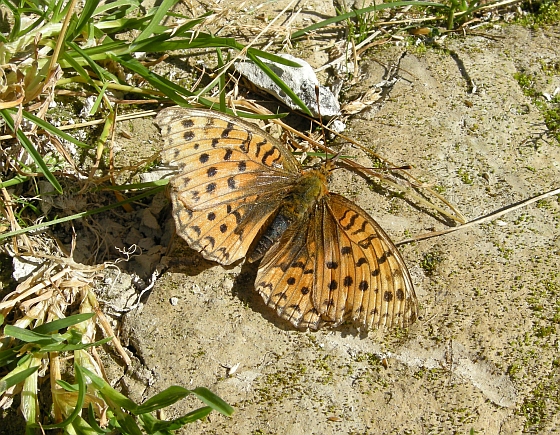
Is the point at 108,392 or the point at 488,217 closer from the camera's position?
the point at 108,392

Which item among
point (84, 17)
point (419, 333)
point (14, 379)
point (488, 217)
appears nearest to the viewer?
point (14, 379)

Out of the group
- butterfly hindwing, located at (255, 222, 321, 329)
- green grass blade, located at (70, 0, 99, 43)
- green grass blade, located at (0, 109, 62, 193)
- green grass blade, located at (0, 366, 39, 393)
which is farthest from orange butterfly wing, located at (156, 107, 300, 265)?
green grass blade, located at (0, 366, 39, 393)

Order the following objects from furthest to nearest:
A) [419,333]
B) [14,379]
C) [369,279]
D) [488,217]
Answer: [488,217] < [419,333] < [369,279] < [14,379]

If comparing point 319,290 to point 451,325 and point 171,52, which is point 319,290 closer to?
point 451,325

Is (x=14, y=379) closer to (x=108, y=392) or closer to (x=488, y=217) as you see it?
(x=108, y=392)

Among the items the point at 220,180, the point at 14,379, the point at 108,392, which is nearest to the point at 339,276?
the point at 220,180

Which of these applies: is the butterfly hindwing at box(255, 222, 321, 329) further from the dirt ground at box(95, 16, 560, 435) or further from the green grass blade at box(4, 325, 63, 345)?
the green grass blade at box(4, 325, 63, 345)

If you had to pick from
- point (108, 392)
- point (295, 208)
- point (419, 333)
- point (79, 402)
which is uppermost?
point (295, 208)
